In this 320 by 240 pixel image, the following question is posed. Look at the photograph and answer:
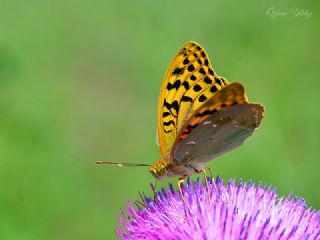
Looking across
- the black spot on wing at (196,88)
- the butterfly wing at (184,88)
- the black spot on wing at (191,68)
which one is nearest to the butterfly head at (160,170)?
the butterfly wing at (184,88)

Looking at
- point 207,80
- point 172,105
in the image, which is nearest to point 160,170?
point 172,105

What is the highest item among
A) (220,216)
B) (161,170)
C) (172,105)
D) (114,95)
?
(114,95)

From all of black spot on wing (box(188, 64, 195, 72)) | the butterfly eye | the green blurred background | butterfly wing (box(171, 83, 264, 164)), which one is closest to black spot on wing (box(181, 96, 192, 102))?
black spot on wing (box(188, 64, 195, 72))

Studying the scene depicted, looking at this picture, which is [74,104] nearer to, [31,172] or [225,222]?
[31,172]

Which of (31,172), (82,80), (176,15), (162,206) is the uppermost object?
(176,15)

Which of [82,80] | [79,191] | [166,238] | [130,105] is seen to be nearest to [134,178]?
[79,191]

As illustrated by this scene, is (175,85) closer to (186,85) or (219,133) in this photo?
(186,85)

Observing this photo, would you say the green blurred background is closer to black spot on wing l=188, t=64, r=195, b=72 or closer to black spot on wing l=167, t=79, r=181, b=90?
black spot on wing l=167, t=79, r=181, b=90
